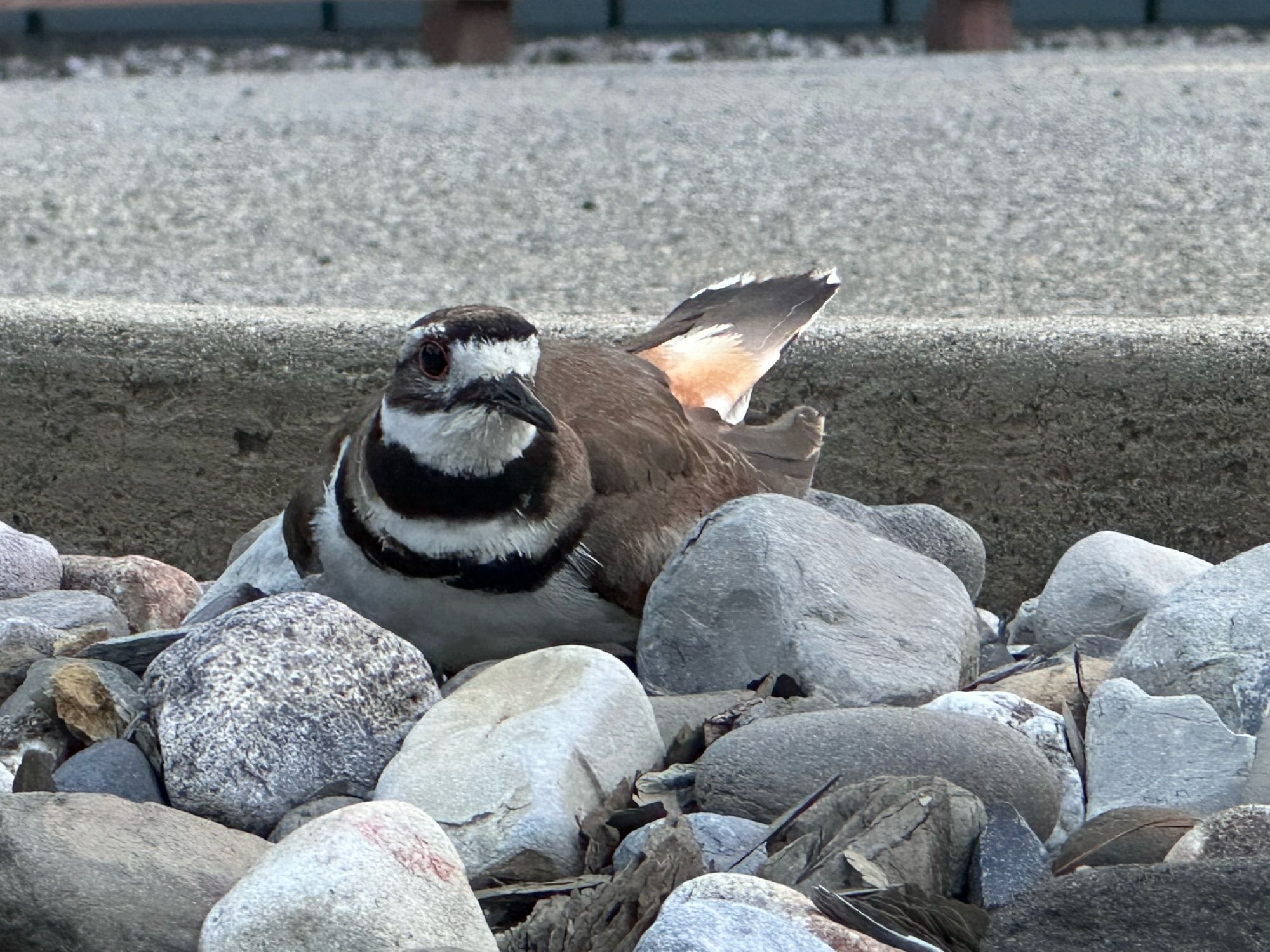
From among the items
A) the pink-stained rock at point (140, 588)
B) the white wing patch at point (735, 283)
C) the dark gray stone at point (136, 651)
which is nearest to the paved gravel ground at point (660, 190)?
the white wing patch at point (735, 283)

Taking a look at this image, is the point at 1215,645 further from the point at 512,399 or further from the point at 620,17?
the point at 620,17

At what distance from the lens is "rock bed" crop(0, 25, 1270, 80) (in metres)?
9.15

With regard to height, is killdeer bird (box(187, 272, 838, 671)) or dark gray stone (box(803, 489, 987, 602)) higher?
killdeer bird (box(187, 272, 838, 671))

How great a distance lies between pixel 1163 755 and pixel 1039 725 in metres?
0.16

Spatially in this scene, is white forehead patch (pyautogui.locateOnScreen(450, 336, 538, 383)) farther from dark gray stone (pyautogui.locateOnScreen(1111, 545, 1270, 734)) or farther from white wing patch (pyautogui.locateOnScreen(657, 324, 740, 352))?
white wing patch (pyautogui.locateOnScreen(657, 324, 740, 352))

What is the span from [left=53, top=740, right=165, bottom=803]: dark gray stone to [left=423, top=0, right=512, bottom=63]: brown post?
7.39 m

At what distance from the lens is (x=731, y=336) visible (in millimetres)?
3428

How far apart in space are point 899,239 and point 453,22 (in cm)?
Answer: 451

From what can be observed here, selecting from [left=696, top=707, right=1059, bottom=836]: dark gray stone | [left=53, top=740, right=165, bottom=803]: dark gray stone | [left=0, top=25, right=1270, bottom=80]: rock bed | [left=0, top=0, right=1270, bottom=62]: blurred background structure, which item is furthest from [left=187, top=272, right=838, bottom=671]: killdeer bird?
[left=0, top=0, right=1270, bottom=62]: blurred background structure

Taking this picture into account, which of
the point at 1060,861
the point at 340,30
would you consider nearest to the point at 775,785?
the point at 1060,861

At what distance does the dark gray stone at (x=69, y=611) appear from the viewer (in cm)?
279

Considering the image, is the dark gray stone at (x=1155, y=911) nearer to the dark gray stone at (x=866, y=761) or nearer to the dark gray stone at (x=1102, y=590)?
the dark gray stone at (x=866, y=761)

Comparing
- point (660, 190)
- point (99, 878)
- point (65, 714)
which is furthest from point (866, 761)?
point (660, 190)

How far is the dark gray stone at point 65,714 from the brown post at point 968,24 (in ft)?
25.0
